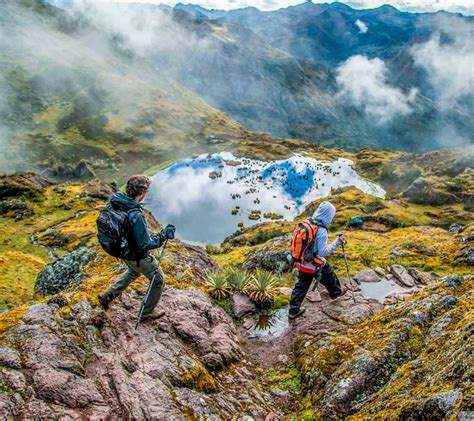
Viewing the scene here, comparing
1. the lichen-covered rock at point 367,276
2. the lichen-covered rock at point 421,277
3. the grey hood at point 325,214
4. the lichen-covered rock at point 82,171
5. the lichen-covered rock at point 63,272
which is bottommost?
the lichen-covered rock at point 82,171

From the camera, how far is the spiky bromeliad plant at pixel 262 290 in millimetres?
14133

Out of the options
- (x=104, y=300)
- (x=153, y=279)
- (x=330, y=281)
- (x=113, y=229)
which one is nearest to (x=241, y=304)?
(x=330, y=281)

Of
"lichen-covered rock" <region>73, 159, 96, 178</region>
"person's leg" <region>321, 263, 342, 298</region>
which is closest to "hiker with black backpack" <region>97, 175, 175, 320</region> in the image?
"person's leg" <region>321, 263, 342, 298</region>

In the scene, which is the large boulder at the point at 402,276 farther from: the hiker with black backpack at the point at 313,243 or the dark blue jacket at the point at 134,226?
the dark blue jacket at the point at 134,226

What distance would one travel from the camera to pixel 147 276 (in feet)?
31.0

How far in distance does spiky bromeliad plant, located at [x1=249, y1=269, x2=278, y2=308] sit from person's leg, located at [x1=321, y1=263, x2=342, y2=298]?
2.36 metres

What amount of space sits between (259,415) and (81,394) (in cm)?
Answer: 447

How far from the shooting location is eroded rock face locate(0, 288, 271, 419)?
6.55 meters

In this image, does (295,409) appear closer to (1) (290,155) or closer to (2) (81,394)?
(2) (81,394)

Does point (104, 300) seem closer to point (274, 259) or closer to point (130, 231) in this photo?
point (130, 231)

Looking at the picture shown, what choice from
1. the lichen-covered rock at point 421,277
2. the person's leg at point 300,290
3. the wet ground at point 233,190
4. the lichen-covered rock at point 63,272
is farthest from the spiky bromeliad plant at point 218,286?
the wet ground at point 233,190

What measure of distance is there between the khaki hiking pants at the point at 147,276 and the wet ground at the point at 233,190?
5137cm

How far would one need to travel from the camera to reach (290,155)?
154625 mm

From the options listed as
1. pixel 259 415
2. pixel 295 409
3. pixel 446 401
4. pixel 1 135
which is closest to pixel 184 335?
pixel 259 415
